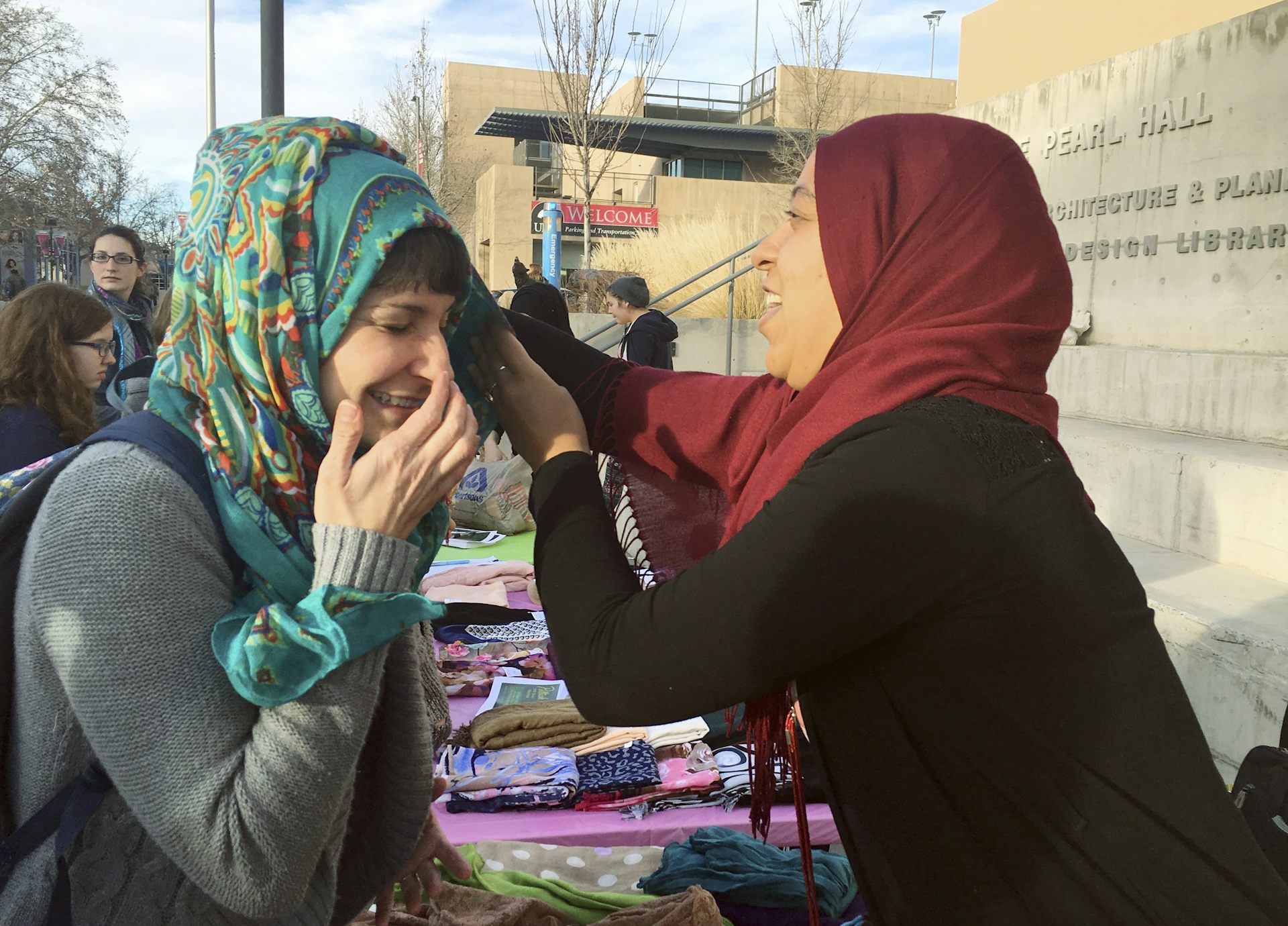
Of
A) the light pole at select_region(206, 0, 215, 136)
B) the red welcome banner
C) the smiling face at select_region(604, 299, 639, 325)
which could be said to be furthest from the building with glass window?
the smiling face at select_region(604, 299, 639, 325)

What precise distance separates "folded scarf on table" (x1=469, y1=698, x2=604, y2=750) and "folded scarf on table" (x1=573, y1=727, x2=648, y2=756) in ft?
0.07

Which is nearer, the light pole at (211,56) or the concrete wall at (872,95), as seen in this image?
the light pole at (211,56)

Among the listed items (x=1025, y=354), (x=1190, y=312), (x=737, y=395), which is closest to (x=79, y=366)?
(x=737, y=395)

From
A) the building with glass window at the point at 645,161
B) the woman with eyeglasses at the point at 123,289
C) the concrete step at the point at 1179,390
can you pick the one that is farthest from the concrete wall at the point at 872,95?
the woman with eyeglasses at the point at 123,289

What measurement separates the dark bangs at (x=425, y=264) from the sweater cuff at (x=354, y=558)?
1.30 ft

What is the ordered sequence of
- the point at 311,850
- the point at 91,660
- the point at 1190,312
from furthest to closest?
the point at 1190,312 → the point at 311,850 → the point at 91,660

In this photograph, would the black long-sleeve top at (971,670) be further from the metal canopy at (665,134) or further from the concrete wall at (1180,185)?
the metal canopy at (665,134)

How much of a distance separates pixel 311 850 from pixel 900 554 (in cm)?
84

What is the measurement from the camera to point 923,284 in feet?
5.01

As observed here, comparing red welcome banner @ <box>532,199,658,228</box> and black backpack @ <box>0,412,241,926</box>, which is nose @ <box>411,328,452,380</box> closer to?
black backpack @ <box>0,412,241,926</box>

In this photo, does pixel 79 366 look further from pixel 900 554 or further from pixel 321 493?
pixel 900 554

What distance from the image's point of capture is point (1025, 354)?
4.85 feet

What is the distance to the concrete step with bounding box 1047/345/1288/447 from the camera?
189 inches

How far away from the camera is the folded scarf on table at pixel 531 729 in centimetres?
318
